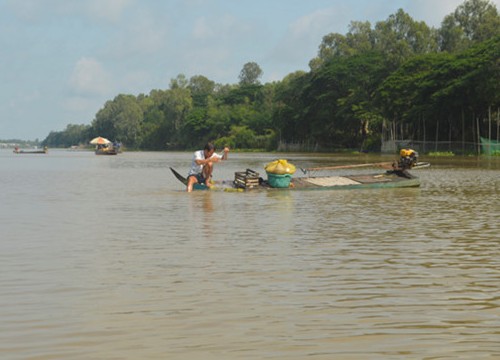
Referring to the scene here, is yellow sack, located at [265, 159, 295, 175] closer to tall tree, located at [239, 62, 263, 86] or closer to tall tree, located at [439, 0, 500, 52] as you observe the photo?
tall tree, located at [439, 0, 500, 52]

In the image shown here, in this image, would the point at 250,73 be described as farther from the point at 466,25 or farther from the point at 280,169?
the point at 280,169

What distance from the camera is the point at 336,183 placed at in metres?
25.2

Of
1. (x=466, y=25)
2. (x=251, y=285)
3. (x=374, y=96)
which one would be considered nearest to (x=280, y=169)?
(x=251, y=285)

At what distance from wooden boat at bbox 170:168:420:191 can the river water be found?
7.21 meters

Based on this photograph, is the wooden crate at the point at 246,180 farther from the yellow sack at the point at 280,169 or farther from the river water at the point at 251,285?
the river water at the point at 251,285

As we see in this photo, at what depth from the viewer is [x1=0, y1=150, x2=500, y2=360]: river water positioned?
5863mm

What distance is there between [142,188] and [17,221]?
11858mm

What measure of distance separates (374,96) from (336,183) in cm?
6629

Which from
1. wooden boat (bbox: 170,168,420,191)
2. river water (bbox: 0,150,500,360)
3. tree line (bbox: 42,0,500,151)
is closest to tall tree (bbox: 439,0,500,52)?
tree line (bbox: 42,0,500,151)

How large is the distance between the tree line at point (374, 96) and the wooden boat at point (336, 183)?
38620mm

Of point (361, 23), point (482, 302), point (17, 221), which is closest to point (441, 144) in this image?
point (361, 23)

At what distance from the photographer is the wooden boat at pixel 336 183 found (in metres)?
24.0

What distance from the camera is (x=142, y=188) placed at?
27.0 m

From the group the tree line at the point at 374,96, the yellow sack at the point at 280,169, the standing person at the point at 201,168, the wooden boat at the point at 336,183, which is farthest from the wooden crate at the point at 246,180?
the tree line at the point at 374,96
